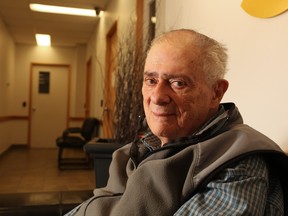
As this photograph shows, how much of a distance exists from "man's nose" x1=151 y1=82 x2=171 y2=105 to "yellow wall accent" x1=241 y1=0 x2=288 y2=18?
1.87ft

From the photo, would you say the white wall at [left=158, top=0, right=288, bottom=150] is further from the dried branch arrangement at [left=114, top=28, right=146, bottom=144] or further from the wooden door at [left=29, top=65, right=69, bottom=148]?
the wooden door at [left=29, top=65, right=69, bottom=148]

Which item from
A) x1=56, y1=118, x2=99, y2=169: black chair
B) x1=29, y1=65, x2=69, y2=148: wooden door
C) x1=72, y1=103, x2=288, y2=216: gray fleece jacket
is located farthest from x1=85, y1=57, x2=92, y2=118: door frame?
x1=72, y1=103, x2=288, y2=216: gray fleece jacket

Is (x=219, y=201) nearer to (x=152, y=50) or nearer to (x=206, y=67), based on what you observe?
(x=206, y=67)

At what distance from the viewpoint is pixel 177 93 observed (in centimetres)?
107

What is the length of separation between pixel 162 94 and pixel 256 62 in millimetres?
579

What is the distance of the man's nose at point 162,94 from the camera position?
108cm

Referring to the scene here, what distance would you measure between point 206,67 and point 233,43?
2.17ft

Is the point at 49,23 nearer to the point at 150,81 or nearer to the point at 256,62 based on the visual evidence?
the point at 256,62

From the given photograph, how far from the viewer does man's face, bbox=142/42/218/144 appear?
1.04 m

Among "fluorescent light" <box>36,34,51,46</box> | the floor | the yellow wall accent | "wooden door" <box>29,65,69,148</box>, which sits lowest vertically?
the floor

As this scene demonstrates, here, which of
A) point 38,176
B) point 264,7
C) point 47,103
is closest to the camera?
point 264,7

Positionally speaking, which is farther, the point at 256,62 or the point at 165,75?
the point at 256,62

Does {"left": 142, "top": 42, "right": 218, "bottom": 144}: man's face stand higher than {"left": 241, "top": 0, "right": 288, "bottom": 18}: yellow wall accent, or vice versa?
{"left": 241, "top": 0, "right": 288, "bottom": 18}: yellow wall accent

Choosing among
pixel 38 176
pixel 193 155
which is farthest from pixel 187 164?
pixel 38 176
